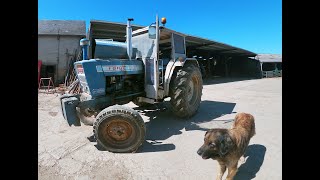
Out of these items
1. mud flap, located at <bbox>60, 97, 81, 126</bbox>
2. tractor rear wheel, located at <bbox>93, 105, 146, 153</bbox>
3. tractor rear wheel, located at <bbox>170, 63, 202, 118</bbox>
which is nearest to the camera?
tractor rear wheel, located at <bbox>93, 105, 146, 153</bbox>

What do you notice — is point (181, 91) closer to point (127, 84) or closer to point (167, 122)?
point (167, 122)

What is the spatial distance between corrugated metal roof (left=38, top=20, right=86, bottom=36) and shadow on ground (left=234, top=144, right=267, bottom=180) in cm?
1719

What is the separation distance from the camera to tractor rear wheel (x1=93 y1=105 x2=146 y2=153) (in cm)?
378

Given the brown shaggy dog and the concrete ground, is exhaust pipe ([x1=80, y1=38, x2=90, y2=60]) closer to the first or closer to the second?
the concrete ground

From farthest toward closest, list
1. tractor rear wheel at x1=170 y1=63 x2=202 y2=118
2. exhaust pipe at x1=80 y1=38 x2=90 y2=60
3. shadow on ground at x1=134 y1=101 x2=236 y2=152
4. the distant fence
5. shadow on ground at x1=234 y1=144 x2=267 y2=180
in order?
the distant fence → tractor rear wheel at x1=170 y1=63 x2=202 y2=118 → exhaust pipe at x1=80 y1=38 x2=90 y2=60 → shadow on ground at x1=134 y1=101 x2=236 y2=152 → shadow on ground at x1=234 y1=144 x2=267 y2=180

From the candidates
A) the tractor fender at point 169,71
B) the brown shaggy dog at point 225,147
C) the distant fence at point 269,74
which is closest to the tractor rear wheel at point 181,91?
the tractor fender at point 169,71

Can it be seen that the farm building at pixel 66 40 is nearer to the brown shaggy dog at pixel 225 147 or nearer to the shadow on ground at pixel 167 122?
the shadow on ground at pixel 167 122

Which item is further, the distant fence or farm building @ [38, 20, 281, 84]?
the distant fence

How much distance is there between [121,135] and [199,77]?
330cm

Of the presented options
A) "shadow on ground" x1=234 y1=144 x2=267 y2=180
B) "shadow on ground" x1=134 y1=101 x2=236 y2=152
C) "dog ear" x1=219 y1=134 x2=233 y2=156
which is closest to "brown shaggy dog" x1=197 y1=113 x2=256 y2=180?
"dog ear" x1=219 y1=134 x2=233 y2=156

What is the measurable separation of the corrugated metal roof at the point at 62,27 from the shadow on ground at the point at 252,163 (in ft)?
56.4

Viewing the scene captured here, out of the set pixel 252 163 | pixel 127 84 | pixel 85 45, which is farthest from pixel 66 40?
pixel 252 163

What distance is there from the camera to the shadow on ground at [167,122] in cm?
418
